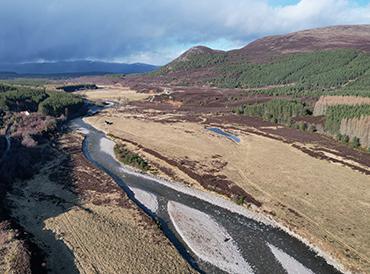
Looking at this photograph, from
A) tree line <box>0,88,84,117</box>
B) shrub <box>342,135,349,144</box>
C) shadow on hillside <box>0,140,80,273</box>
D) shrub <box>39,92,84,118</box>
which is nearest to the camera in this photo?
shadow on hillside <box>0,140,80,273</box>

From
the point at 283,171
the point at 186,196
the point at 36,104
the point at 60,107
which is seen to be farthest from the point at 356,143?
the point at 36,104

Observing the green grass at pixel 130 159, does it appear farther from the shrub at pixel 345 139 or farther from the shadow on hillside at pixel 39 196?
the shrub at pixel 345 139

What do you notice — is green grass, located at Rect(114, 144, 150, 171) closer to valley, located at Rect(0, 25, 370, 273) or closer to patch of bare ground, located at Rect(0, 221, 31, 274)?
Answer: valley, located at Rect(0, 25, 370, 273)

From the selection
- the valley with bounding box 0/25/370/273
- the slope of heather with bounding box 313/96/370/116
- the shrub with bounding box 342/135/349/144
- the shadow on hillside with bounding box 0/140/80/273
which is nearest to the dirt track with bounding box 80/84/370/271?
the valley with bounding box 0/25/370/273

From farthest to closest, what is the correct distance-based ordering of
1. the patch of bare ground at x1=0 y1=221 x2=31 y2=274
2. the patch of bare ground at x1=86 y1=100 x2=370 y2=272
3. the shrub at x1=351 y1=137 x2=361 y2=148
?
the shrub at x1=351 y1=137 x2=361 y2=148 < the patch of bare ground at x1=86 y1=100 x2=370 y2=272 < the patch of bare ground at x1=0 y1=221 x2=31 y2=274

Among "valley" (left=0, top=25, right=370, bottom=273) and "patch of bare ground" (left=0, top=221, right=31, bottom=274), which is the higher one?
"patch of bare ground" (left=0, top=221, right=31, bottom=274)

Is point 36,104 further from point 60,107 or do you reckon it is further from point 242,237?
point 242,237
